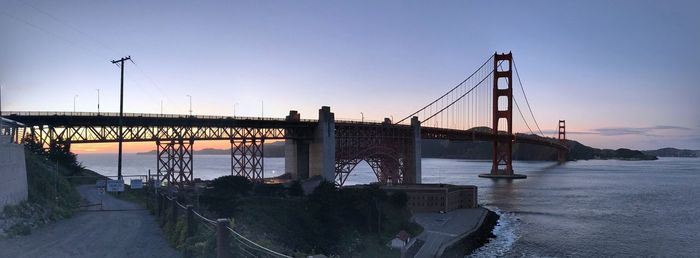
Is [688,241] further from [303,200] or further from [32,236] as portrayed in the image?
[32,236]

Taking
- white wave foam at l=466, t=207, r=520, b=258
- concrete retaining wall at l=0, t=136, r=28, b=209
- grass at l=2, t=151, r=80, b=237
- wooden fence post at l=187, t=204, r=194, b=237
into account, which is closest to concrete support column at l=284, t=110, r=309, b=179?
white wave foam at l=466, t=207, r=520, b=258

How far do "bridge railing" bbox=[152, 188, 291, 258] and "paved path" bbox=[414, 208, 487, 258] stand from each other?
21.2 metres

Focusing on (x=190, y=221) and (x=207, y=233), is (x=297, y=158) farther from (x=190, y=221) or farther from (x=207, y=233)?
(x=207, y=233)

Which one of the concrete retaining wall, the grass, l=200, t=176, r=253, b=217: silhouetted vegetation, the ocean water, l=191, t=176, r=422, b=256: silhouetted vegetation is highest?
the concrete retaining wall

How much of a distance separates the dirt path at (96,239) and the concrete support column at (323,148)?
4104 centimetres

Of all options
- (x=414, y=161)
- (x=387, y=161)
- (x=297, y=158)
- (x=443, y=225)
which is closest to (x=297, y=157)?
(x=297, y=158)

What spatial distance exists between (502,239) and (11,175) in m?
37.6

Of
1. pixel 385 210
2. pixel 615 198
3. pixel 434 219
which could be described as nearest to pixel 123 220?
pixel 385 210

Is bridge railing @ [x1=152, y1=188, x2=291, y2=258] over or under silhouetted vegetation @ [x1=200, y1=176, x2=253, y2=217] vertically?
over

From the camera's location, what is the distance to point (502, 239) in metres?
45.5

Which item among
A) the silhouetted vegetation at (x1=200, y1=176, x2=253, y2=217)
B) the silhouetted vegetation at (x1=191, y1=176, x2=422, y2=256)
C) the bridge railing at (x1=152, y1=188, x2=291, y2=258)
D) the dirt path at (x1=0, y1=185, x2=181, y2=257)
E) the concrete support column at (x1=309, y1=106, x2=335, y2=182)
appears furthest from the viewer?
the concrete support column at (x1=309, y1=106, x2=335, y2=182)

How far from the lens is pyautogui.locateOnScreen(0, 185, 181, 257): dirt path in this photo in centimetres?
1395

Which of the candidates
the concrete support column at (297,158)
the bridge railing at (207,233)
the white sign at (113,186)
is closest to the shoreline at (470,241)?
the white sign at (113,186)

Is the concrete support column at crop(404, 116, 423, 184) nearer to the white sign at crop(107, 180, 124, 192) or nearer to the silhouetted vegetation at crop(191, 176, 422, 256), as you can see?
the silhouetted vegetation at crop(191, 176, 422, 256)
